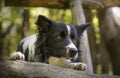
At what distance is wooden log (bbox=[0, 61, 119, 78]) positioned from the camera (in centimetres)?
407

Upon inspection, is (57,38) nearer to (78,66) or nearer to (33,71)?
(78,66)

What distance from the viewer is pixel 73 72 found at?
4328 mm

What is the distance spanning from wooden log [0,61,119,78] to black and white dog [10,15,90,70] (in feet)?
0.79

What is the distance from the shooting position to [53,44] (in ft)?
15.3

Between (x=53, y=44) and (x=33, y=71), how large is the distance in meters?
0.62

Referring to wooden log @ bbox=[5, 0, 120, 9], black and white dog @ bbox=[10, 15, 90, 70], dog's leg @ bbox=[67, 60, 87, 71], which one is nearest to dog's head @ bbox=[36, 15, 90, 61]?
black and white dog @ bbox=[10, 15, 90, 70]

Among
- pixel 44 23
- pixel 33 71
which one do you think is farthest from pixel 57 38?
pixel 33 71

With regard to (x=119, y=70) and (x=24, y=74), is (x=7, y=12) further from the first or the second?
(x=24, y=74)

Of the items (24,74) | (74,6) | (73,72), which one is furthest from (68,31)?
(74,6)

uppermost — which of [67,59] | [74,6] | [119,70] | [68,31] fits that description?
[74,6]

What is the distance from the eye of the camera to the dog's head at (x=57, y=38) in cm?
452

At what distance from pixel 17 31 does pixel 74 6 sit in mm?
4420

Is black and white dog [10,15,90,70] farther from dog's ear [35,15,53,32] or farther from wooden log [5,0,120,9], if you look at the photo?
wooden log [5,0,120,9]

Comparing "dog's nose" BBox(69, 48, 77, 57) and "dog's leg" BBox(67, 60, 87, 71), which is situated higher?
"dog's nose" BBox(69, 48, 77, 57)
